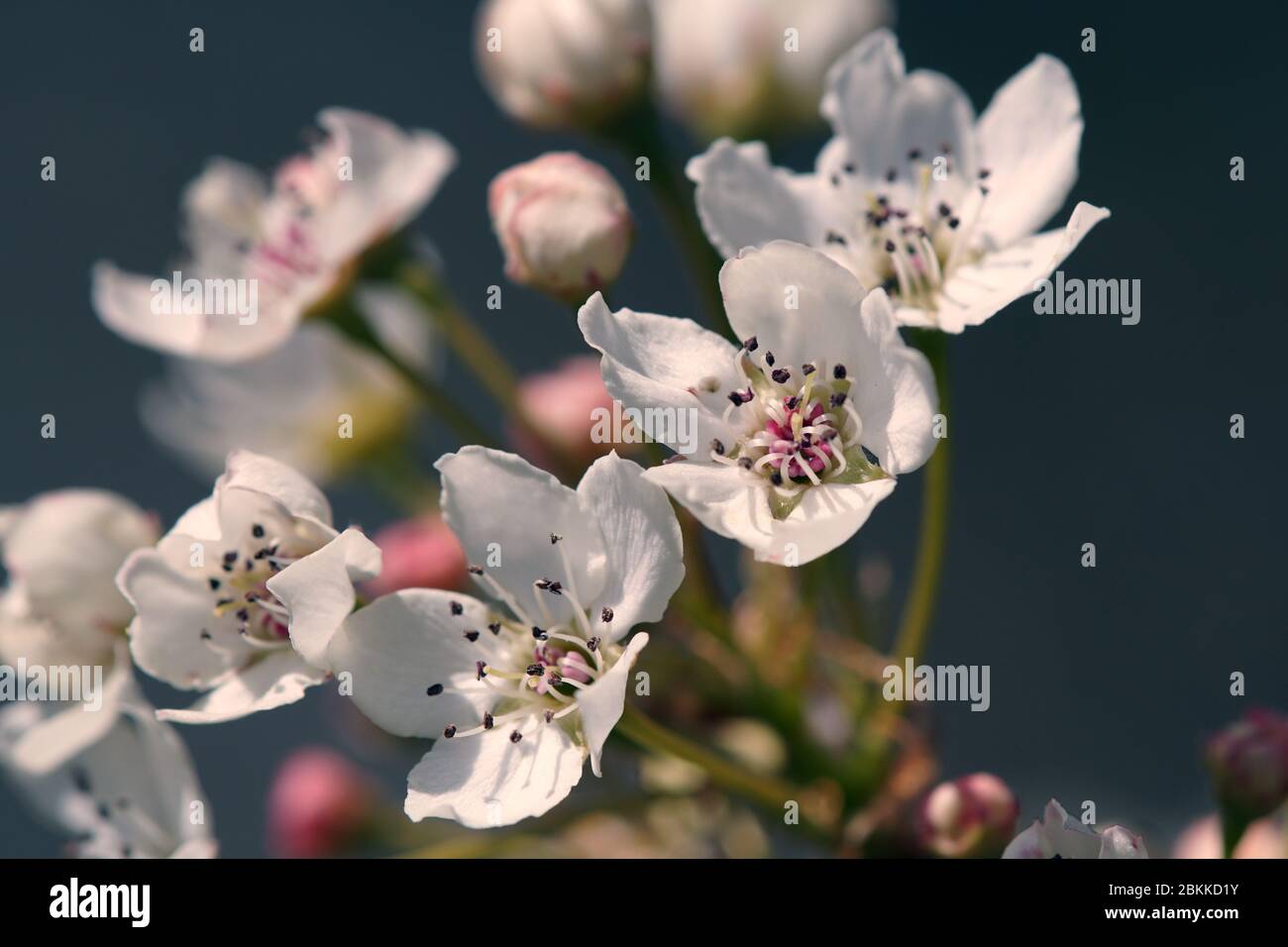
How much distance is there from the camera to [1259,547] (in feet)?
6.79

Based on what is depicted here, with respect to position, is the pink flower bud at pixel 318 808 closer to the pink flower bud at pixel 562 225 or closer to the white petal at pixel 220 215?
the white petal at pixel 220 215

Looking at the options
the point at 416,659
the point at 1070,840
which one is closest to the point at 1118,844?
the point at 1070,840

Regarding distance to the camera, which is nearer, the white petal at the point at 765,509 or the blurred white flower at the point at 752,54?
the white petal at the point at 765,509

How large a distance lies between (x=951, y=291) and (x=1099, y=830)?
403mm

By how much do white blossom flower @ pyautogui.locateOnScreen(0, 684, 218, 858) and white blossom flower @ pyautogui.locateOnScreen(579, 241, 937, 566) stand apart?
420 millimetres

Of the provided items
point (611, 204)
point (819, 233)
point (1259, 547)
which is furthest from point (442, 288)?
point (1259, 547)

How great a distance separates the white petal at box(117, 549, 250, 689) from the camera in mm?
1035

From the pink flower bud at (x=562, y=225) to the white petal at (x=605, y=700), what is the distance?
319 millimetres

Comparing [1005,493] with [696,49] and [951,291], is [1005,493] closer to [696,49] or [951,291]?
[696,49]

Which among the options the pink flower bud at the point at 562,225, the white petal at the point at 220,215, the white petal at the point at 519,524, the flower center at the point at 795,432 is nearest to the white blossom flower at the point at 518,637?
the white petal at the point at 519,524

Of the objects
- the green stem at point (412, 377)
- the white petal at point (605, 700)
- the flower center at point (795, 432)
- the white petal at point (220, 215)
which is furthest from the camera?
the white petal at point (220, 215)

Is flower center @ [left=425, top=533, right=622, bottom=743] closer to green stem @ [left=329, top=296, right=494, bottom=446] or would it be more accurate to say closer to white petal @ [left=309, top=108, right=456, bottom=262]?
green stem @ [left=329, top=296, right=494, bottom=446]

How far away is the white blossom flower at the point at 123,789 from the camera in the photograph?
1077mm

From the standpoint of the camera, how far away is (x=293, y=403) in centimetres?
166
